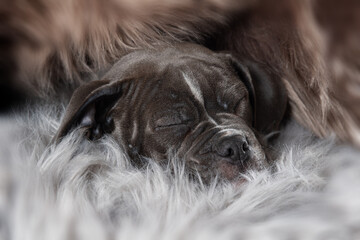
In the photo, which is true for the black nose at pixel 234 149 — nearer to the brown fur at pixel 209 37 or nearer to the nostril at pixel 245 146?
the nostril at pixel 245 146

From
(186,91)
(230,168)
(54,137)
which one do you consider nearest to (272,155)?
(230,168)

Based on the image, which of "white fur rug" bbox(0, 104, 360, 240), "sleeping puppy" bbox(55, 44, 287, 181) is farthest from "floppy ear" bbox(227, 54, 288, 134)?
"white fur rug" bbox(0, 104, 360, 240)

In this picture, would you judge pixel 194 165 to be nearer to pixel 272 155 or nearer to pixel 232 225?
pixel 272 155

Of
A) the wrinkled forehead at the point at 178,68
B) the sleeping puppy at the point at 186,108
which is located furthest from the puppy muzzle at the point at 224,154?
the wrinkled forehead at the point at 178,68

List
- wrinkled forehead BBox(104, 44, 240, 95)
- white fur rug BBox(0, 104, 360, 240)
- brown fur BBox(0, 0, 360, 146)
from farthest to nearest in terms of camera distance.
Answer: wrinkled forehead BBox(104, 44, 240, 95) → brown fur BBox(0, 0, 360, 146) → white fur rug BBox(0, 104, 360, 240)

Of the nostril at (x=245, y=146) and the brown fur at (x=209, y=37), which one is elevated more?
the brown fur at (x=209, y=37)

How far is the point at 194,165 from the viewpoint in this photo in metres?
1.17

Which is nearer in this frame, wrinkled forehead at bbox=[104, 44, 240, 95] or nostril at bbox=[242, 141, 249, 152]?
nostril at bbox=[242, 141, 249, 152]

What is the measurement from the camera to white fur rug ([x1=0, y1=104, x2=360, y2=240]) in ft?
2.77

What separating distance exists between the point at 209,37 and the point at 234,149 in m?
0.41

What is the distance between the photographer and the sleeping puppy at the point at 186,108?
1197 mm

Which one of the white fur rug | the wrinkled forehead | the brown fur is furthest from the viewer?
the wrinkled forehead

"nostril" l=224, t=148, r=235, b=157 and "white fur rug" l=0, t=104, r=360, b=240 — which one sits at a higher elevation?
"white fur rug" l=0, t=104, r=360, b=240

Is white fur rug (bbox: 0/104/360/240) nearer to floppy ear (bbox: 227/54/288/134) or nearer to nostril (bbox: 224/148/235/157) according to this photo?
nostril (bbox: 224/148/235/157)
